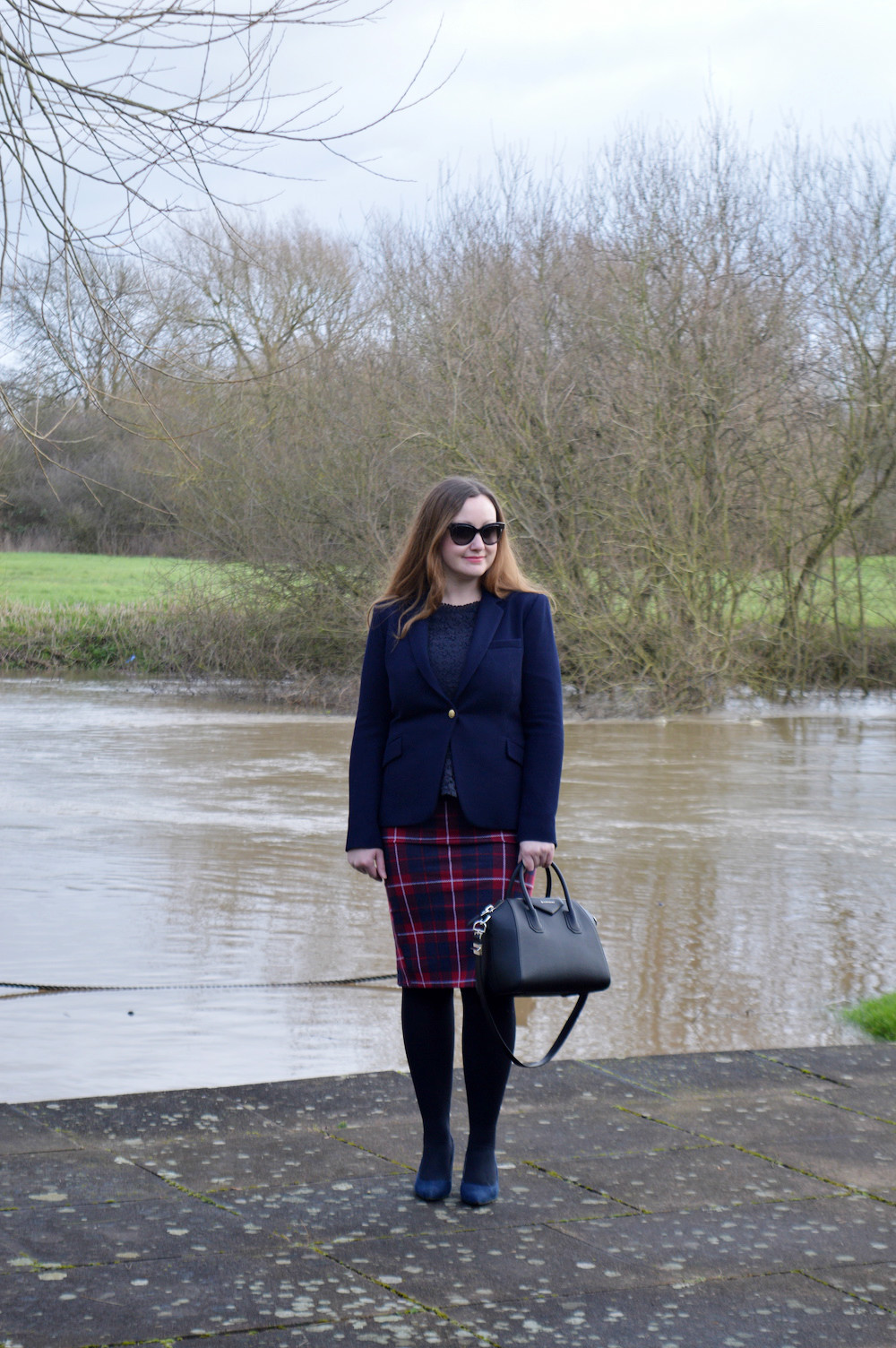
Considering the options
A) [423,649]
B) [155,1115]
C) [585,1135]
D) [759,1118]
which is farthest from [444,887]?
[759,1118]

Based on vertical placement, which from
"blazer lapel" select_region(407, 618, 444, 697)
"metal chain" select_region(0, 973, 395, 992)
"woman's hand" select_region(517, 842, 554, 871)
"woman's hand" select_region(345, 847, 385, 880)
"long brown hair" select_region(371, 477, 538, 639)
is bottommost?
"metal chain" select_region(0, 973, 395, 992)

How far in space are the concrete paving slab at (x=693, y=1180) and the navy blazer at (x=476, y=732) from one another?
2.81ft

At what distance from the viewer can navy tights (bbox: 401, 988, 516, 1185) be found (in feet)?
10.7

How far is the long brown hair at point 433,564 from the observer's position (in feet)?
11.1

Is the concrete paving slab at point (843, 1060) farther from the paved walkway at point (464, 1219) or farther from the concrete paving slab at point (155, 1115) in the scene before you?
the concrete paving slab at point (155, 1115)

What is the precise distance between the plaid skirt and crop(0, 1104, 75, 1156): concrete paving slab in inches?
40.3

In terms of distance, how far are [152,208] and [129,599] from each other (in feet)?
65.3

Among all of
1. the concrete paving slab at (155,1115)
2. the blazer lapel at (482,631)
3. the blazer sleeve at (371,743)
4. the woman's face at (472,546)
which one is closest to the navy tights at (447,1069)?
the blazer sleeve at (371,743)

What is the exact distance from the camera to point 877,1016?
544cm

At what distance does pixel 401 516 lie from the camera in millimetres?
19078

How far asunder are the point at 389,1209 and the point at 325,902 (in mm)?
4867

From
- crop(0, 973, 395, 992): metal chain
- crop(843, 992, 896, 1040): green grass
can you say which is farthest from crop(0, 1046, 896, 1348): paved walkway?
crop(0, 973, 395, 992): metal chain

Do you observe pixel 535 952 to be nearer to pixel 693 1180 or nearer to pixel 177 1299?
pixel 693 1180

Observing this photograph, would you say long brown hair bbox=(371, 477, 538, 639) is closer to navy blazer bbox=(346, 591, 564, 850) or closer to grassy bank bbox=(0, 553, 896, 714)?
navy blazer bbox=(346, 591, 564, 850)
